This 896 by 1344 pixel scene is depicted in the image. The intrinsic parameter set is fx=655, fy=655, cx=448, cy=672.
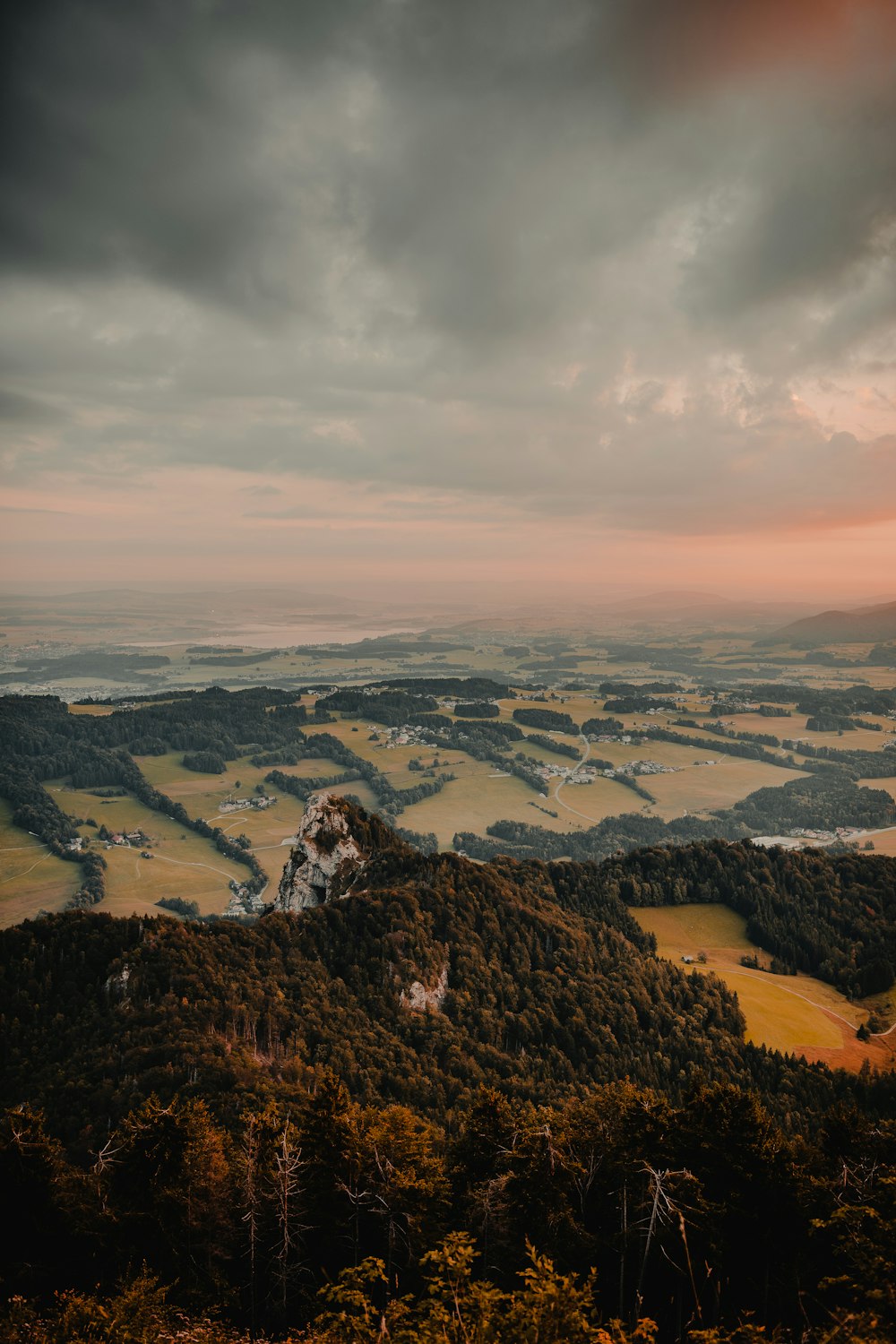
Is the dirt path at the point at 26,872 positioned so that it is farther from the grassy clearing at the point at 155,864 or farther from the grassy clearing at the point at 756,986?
the grassy clearing at the point at 756,986

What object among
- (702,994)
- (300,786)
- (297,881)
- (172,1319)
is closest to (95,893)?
(297,881)

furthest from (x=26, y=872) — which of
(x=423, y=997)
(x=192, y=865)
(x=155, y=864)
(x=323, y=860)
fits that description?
(x=423, y=997)

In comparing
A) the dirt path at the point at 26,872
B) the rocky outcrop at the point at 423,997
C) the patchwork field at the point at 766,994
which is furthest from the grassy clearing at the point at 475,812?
the rocky outcrop at the point at 423,997

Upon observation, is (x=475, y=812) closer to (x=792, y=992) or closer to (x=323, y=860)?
(x=323, y=860)

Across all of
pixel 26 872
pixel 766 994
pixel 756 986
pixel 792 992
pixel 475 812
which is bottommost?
pixel 475 812

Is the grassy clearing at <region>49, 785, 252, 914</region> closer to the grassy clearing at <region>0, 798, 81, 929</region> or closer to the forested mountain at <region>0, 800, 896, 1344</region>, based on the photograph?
the grassy clearing at <region>0, 798, 81, 929</region>

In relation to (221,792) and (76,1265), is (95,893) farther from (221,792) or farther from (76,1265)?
(76,1265)

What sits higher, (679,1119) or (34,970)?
(679,1119)
